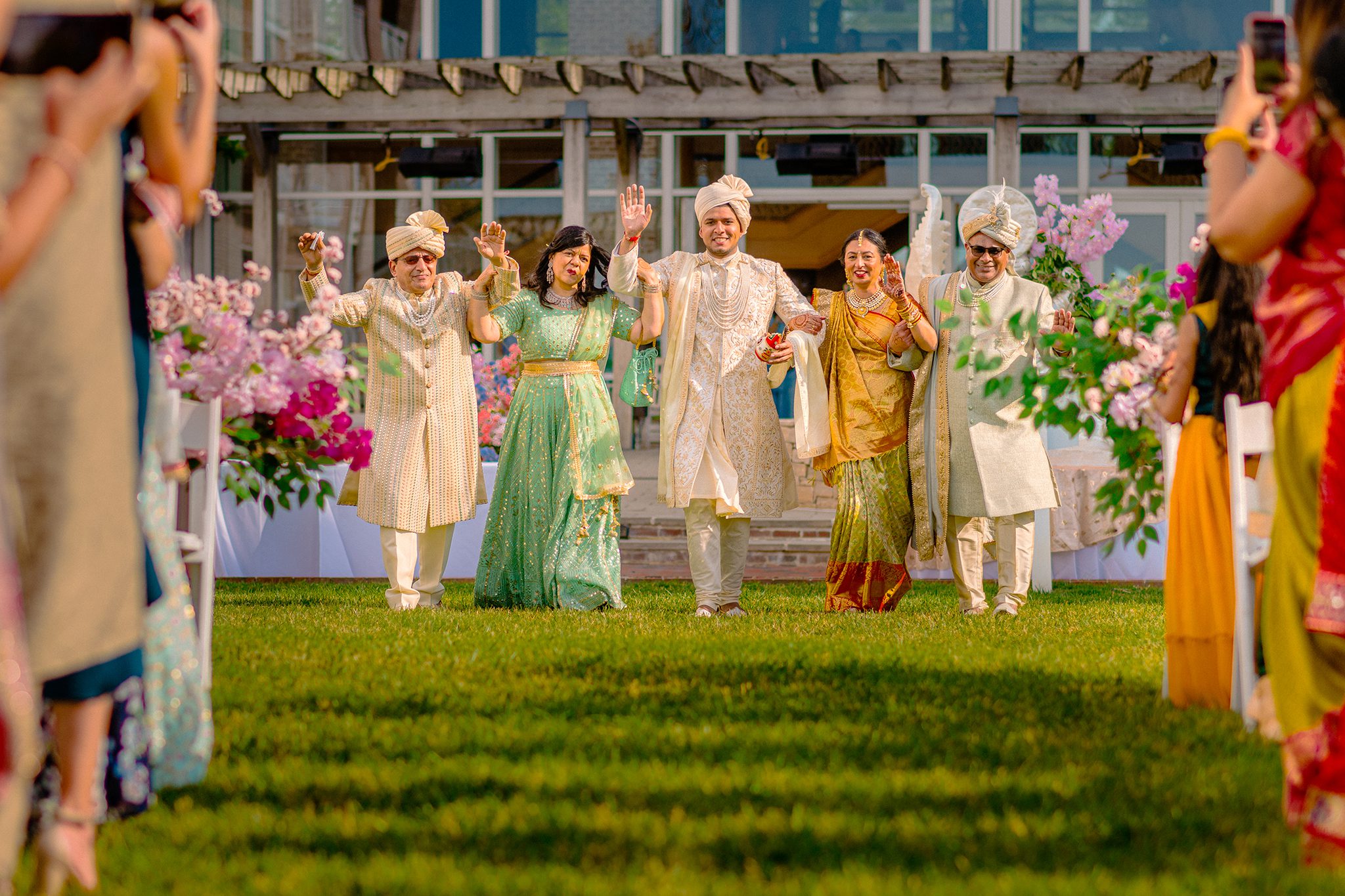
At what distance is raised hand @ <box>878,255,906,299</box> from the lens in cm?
748

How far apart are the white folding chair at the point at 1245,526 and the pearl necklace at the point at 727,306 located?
4.02m

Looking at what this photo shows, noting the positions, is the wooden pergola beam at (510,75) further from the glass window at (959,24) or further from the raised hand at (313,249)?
the raised hand at (313,249)

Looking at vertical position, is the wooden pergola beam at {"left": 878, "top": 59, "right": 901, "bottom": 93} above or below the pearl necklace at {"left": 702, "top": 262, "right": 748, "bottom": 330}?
above

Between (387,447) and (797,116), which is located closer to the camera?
(387,447)

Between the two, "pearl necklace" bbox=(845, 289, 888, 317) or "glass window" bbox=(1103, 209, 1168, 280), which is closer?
"pearl necklace" bbox=(845, 289, 888, 317)

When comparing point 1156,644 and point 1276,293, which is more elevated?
point 1276,293

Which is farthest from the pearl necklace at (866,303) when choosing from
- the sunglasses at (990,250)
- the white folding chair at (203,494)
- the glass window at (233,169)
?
the glass window at (233,169)

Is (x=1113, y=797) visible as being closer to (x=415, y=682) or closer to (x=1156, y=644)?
(x=415, y=682)

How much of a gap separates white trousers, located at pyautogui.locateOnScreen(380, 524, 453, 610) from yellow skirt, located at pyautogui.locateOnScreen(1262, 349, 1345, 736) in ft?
18.3

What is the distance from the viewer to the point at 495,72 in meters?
15.2

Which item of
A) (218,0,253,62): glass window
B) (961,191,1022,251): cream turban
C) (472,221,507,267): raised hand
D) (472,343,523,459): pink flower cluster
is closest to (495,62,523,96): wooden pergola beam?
(218,0,253,62): glass window

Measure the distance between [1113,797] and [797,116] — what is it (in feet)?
42.4

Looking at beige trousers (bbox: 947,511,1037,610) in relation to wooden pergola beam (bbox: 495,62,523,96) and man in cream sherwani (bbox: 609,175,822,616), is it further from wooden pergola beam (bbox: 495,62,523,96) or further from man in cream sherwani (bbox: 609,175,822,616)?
wooden pergola beam (bbox: 495,62,523,96)

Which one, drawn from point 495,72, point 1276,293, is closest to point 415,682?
point 1276,293
